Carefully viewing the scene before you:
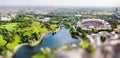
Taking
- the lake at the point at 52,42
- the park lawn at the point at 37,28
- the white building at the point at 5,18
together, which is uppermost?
the white building at the point at 5,18

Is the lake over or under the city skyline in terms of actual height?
under

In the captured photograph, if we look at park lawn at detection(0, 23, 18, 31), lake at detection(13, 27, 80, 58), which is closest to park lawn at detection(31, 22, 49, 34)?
lake at detection(13, 27, 80, 58)

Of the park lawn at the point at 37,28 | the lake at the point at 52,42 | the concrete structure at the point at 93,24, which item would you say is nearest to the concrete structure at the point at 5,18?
the park lawn at the point at 37,28

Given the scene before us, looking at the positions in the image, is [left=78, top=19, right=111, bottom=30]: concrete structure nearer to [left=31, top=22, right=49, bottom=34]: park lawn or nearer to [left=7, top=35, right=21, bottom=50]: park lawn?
[left=31, top=22, right=49, bottom=34]: park lawn

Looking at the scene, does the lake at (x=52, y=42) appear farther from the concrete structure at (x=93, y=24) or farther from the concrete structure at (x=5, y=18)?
the concrete structure at (x=5, y=18)

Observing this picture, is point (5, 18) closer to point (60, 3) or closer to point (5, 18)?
point (5, 18)

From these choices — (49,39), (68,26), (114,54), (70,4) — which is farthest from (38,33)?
(114,54)

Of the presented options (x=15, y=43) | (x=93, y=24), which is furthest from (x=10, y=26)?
(x=93, y=24)

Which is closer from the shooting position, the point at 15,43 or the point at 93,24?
the point at 15,43
